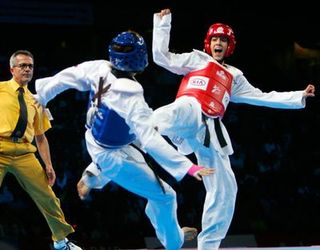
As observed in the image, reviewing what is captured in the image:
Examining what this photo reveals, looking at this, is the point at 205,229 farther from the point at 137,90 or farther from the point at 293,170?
the point at 293,170

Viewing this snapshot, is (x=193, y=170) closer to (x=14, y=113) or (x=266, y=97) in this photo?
(x=266, y=97)

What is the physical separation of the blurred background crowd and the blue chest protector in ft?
12.0

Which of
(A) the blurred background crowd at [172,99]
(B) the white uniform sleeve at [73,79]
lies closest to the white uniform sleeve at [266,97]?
(B) the white uniform sleeve at [73,79]

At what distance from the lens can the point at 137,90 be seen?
16.1ft

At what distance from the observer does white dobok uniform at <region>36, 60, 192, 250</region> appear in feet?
15.8

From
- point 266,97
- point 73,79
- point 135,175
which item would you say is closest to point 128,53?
point 73,79

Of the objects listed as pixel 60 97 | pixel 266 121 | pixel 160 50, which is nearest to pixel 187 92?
pixel 160 50

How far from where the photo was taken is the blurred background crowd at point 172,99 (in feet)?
31.2

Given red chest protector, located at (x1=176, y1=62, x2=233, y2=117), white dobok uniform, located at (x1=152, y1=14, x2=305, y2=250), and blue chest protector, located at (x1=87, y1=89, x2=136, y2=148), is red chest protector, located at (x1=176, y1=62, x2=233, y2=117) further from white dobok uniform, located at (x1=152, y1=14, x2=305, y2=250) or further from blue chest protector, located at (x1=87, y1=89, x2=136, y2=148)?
blue chest protector, located at (x1=87, y1=89, x2=136, y2=148)

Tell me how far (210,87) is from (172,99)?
5427 mm

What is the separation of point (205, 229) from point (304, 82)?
283 inches

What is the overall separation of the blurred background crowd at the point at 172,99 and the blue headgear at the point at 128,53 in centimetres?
397

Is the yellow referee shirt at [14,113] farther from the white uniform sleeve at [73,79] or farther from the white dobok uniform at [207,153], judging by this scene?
the white dobok uniform at [207,153]

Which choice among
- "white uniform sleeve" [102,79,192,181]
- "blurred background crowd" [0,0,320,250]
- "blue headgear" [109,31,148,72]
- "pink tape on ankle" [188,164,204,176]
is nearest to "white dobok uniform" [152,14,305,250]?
"blue headgear" [109,31,148,72]
